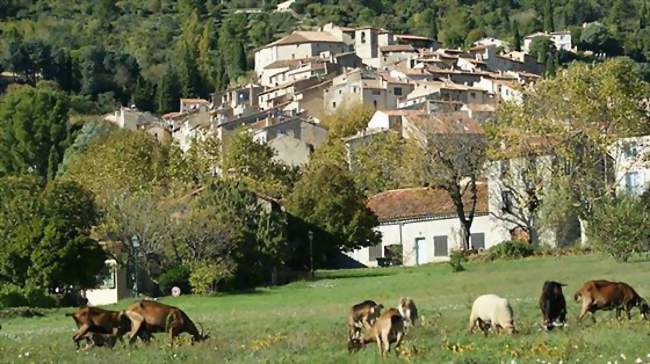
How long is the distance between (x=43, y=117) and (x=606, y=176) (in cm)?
6054

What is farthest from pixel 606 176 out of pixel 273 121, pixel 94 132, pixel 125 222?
pixel 273 121

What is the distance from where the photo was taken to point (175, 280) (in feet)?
174

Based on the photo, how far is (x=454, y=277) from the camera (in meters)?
47.3

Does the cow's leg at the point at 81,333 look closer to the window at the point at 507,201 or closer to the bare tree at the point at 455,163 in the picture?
the bare tree at the point at 455,163

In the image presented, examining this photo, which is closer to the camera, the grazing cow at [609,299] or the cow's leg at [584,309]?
the cow's leg at [584,309]

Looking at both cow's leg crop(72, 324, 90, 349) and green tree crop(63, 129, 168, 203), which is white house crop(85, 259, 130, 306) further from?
cow's leg crop(72, 324, 90, 349)

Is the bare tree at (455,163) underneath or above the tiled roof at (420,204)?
above

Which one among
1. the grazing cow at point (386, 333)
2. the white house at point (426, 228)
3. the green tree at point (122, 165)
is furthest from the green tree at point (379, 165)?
the grazing cow at point (386, 333)


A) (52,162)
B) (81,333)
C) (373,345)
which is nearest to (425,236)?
(52,162)

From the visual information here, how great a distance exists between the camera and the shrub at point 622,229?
154ft

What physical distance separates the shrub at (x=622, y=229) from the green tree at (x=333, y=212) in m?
20.1

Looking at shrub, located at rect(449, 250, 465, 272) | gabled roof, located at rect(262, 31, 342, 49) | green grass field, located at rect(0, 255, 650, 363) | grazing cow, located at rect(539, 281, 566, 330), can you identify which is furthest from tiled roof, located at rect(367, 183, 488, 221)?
gabled roof, located at rect(262, 31, 342, 49)

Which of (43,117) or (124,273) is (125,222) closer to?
(124,273)

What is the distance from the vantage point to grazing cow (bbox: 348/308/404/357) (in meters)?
19.6
